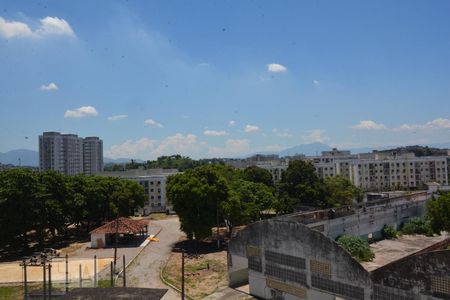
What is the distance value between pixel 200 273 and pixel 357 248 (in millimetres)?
11914

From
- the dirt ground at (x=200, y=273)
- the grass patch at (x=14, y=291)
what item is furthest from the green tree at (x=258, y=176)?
the grass patch at (x=14, y=291)

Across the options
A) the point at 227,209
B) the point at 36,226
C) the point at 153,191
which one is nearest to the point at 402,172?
the point at 153,191

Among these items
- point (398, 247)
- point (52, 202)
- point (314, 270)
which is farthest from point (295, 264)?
point (52, 202)

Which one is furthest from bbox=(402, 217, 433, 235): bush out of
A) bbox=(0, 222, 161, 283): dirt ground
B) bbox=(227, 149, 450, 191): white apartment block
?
bbox=(227, 149, 450, 191): white apartment block

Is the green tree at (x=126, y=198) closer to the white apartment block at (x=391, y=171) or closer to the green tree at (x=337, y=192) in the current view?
the green tree at (x=337, y=192)

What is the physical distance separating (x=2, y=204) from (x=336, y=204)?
43443mm

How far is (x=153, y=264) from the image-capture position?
33.9 m

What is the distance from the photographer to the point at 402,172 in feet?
316

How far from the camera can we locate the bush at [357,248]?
99.7 feet

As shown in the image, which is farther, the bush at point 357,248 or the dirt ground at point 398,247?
the bush at point 357,248

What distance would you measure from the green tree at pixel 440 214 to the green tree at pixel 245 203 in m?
17.0

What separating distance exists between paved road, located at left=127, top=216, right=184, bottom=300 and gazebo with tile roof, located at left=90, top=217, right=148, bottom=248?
2.46 metres

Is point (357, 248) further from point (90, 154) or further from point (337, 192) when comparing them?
point (90, 154)

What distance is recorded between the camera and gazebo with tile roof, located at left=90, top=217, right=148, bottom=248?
1630 inches
